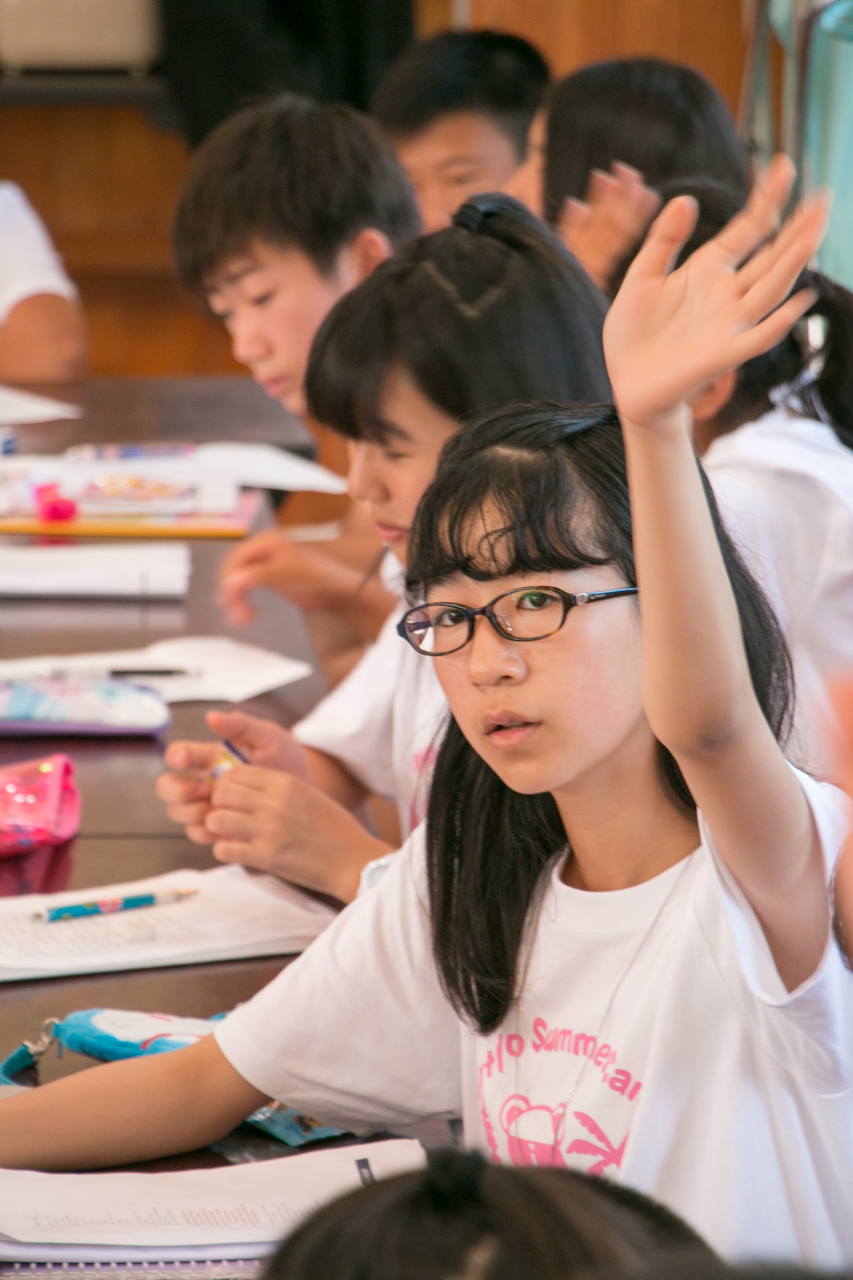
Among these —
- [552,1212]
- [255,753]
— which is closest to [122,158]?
[255,753]

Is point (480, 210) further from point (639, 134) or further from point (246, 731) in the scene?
point (639, 134)

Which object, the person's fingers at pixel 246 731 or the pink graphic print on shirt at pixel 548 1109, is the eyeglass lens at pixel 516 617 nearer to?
the pink graphic print on shirt at pixel 548 1109

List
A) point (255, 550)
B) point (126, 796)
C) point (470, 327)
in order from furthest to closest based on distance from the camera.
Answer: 1. point (255, 550)
2. point (126, 796)
3. point (470, 327)

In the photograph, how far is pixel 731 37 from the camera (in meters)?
3.99

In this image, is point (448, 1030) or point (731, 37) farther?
point (731, 37)

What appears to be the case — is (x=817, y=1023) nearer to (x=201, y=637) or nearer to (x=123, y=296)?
(x=201, y=637)

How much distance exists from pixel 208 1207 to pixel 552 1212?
1.41 feet

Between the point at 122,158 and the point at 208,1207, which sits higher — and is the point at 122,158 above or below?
below

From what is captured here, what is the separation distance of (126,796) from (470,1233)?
0.93 meters

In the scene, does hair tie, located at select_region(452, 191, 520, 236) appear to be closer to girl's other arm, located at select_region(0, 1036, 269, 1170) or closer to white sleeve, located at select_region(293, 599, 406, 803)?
white sleeve, located at select_region(293, 599, 406, 803)

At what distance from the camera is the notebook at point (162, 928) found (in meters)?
0.98

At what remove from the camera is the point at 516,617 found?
29.2 inches

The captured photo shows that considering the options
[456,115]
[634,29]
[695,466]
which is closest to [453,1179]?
[695,466]

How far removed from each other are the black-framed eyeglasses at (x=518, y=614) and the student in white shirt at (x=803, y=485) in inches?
18.4
